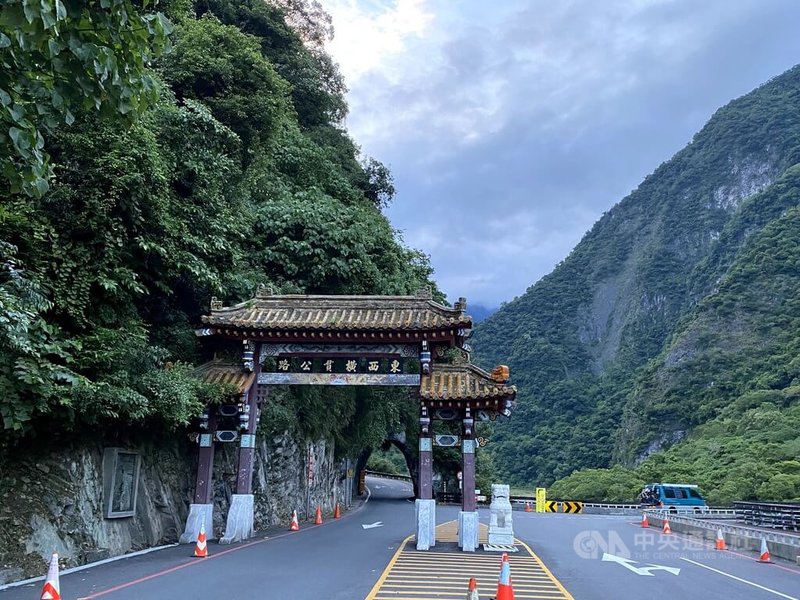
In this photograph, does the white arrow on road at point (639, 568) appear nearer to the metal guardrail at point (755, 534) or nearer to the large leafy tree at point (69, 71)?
the metal guardrail at point (755, 534)

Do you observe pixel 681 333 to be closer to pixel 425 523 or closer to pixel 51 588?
pixel 425 523

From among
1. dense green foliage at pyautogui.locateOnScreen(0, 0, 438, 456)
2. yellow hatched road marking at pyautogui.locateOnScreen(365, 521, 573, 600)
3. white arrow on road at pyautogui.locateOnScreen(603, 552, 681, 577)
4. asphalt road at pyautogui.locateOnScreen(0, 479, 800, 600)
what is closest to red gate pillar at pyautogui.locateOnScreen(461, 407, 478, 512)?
yellow hatched road marking at pyautogui.locateOnScreen(365, 521, 573, 600)

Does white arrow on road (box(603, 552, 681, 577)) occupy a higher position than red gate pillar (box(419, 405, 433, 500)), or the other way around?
red gate pillar (box(419, 405, 433, 500))

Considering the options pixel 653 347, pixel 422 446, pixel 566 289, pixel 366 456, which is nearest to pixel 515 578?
pixel 422 446

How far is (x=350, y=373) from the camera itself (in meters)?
14.4

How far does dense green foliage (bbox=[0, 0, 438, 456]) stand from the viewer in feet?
17.9

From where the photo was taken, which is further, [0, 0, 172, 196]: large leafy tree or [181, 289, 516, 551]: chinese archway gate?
[181, 289, 516, 551]: chinese archway gate

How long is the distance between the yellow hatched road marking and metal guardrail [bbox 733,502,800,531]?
11377 mm

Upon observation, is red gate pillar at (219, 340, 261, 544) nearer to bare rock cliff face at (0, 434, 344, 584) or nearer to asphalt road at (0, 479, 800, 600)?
asphalt road at (0, 479, 800, 600)

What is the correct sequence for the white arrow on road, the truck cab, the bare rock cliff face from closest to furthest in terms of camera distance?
the bare rock cliff face → the white arrow on road → the truck cab

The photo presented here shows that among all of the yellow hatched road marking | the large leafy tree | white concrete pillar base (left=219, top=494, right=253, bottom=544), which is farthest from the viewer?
white concrete pillar base (left=219, top=494, right=253, bottom=544)

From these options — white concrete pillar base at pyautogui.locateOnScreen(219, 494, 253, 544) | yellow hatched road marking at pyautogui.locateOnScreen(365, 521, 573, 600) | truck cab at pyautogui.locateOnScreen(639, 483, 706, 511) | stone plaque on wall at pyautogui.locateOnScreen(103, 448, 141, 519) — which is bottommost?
truck cab at pyautogui.locateOnScreen(639, 483, 706, 511)

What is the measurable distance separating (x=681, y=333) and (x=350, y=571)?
7430 centimetres

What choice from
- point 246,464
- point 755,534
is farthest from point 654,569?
point 246,464
